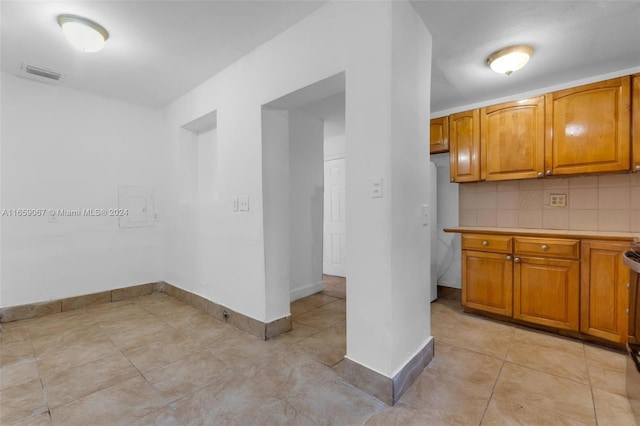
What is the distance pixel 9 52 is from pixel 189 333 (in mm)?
2845

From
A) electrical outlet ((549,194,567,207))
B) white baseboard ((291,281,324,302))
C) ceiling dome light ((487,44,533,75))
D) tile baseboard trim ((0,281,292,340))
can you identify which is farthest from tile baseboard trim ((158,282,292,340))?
electrical outlet ((549,194,567,207))

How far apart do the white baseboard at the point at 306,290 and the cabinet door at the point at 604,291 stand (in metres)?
2.64

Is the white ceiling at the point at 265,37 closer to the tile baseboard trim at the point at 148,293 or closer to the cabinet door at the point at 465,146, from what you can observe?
the cabinet door at the point at 465,146

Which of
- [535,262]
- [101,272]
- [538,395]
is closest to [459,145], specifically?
[535,262]

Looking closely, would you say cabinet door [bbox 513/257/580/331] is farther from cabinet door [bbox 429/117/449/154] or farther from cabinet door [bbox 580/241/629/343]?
cabinet door [bbox 429/117/449/154]

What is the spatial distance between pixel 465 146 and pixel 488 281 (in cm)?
144

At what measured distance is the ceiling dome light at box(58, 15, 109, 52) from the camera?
198 centimetres

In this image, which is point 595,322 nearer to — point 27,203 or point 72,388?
point 72,388

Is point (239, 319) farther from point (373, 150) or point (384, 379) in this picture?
point (373, 150)

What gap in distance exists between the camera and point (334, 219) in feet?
15.2

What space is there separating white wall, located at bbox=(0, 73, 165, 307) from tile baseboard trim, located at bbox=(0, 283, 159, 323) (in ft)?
0.21

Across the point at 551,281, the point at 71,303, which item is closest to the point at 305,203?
the point at 551,281

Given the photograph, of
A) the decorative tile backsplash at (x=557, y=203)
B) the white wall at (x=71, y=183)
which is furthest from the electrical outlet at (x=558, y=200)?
the white wall at (x=71, y=183)

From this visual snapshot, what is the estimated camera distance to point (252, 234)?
247 centimetres
